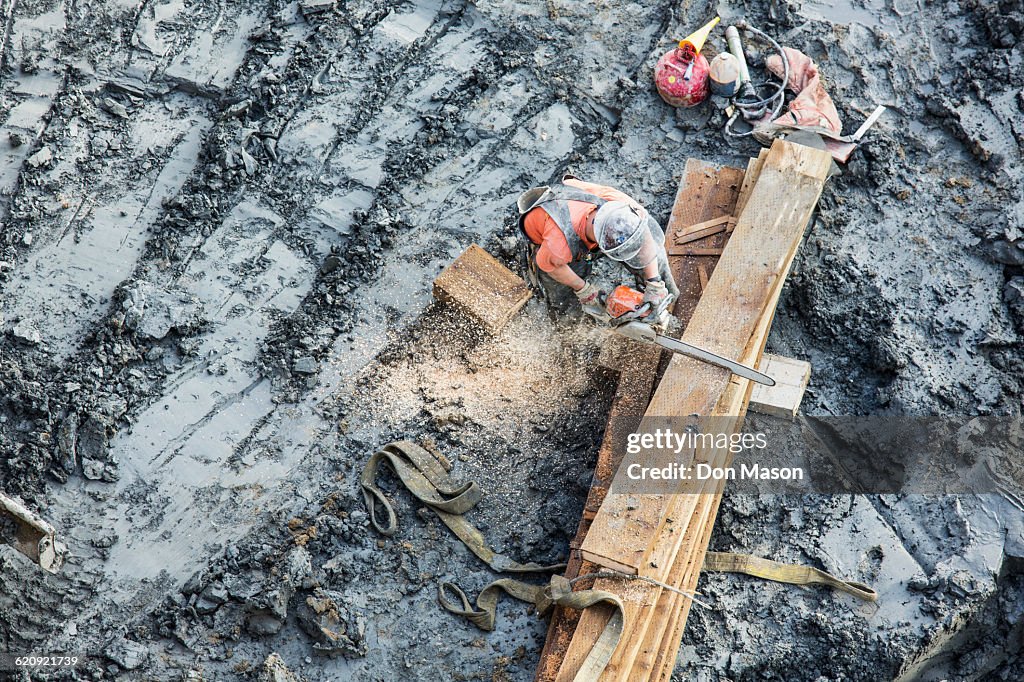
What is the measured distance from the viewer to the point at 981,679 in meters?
5.55

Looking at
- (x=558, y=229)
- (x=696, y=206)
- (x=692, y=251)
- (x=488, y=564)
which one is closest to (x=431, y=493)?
(x=488, y=564)

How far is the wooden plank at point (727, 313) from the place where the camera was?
5.03m

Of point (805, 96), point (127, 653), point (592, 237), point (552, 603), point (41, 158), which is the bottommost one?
point (127, 653)

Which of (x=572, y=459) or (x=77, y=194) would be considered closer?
(x=572, y=459)

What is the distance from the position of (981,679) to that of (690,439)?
95.6 inches

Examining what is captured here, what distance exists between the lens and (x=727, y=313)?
586 cm

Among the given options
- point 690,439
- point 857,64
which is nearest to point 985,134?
point 857,64

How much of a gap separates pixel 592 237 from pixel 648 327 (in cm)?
71

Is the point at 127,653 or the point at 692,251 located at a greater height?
the point at 692,251

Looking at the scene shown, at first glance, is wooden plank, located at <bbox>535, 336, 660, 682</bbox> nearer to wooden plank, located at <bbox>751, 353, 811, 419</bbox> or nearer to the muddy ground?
the muddy ground

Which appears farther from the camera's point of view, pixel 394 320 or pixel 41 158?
pixel 41 158

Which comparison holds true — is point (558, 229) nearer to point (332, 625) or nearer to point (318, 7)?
point (332, 625)

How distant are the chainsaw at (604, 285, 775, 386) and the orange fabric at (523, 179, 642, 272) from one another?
427 mm

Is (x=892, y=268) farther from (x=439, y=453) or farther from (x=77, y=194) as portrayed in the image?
(x=77, y=194)
